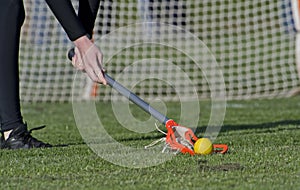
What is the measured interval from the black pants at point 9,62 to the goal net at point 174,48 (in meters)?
4.31

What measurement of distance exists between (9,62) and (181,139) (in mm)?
878

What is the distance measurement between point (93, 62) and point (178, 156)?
0.55 m

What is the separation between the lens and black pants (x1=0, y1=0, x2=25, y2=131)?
3.32 m

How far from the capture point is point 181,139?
10.4ft

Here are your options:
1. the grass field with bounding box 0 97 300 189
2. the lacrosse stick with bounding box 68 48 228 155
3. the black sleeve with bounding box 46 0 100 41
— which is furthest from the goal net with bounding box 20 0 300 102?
the black sleeve with bounding box 46 0 100 41

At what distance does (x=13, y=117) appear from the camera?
3344 millimetres

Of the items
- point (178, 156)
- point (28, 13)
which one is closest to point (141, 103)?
point (178, 156)

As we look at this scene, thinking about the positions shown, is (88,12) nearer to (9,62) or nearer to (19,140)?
(9,62)

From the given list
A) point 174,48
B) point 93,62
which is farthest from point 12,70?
point 174,48

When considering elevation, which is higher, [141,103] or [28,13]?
[141,103]

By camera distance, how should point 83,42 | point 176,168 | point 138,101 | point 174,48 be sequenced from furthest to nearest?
point 174,48, point 138,101, point 83,42, point 176,168

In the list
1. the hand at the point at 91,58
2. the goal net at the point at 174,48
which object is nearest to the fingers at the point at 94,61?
the hand at the point at 91,58

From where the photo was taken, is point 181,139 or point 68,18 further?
point 181,139

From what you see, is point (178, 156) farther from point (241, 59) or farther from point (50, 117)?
point (241, 59)
